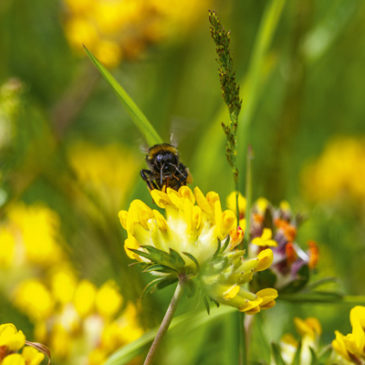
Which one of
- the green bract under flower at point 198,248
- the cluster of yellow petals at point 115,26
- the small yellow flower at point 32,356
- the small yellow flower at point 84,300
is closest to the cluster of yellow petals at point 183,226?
the green bract under flower at point 198,248

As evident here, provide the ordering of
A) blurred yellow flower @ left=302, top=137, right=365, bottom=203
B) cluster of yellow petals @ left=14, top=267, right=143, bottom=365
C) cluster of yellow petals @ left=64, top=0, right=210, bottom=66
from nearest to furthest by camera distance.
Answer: cluster of yellow petals @ left=14, top=267, right=143, bottom=365
cluster of yellow petals @ left=64, top=0, right=210, bottom=66
blurred yellow flower @ left=302, top=137, right=365, bottom=203

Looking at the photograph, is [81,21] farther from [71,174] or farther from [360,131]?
[360,131]

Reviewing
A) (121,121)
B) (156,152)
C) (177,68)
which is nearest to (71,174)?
(156,152)

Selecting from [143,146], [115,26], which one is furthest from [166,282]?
[115,26]

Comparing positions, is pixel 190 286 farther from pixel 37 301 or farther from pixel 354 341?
pixel 37 301

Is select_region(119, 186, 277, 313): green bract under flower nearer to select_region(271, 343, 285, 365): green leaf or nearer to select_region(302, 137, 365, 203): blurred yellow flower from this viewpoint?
select_region(271, 343, 285, 365): green leaf

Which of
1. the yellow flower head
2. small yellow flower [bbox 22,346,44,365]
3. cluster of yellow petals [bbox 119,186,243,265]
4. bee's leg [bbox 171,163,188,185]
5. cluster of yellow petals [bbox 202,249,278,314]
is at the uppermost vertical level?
the yellow flower head

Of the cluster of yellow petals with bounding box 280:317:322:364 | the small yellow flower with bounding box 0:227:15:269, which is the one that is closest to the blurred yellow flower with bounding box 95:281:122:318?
the cluster of yellow petals with bounding box 280:317:322:364
